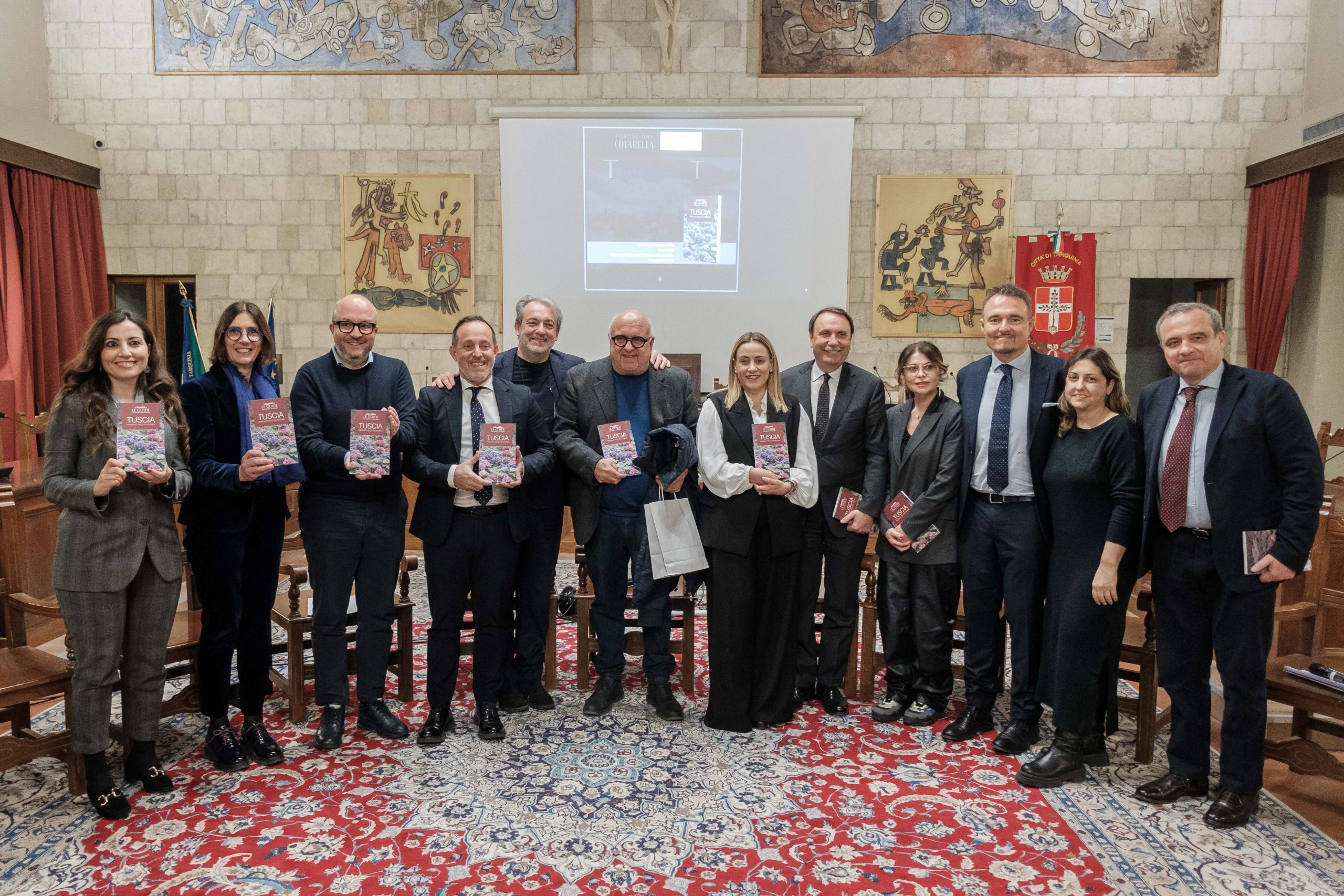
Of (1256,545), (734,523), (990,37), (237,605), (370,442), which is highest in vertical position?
(990,37)

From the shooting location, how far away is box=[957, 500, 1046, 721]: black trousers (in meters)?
3.17

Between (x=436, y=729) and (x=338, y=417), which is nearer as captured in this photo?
(x=338, y=417)

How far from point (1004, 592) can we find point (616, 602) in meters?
1.65

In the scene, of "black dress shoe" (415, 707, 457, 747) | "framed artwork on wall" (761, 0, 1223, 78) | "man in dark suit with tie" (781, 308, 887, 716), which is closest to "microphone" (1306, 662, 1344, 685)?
"man in dark suit with tie" (781, 308, 887, 716)

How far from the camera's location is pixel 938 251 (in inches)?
318

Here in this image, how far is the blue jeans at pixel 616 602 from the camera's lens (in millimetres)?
3596

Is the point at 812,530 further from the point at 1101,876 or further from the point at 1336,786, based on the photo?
the point at 1336,786

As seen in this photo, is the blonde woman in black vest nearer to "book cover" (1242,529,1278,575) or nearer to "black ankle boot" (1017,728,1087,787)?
"black ankle boot" (1017,728,1087,787)

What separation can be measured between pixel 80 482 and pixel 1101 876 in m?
3.46

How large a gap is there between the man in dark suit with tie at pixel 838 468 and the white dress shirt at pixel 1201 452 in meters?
1.15

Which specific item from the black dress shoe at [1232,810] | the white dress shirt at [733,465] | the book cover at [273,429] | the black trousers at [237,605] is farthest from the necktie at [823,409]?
the black trousers at [237,605]

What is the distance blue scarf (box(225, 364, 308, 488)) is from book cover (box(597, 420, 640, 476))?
1189 mm

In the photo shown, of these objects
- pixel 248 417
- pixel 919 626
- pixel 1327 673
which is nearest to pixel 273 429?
pixel 248 417

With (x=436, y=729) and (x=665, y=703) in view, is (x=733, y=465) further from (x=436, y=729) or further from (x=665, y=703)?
(x=436, y=729)
